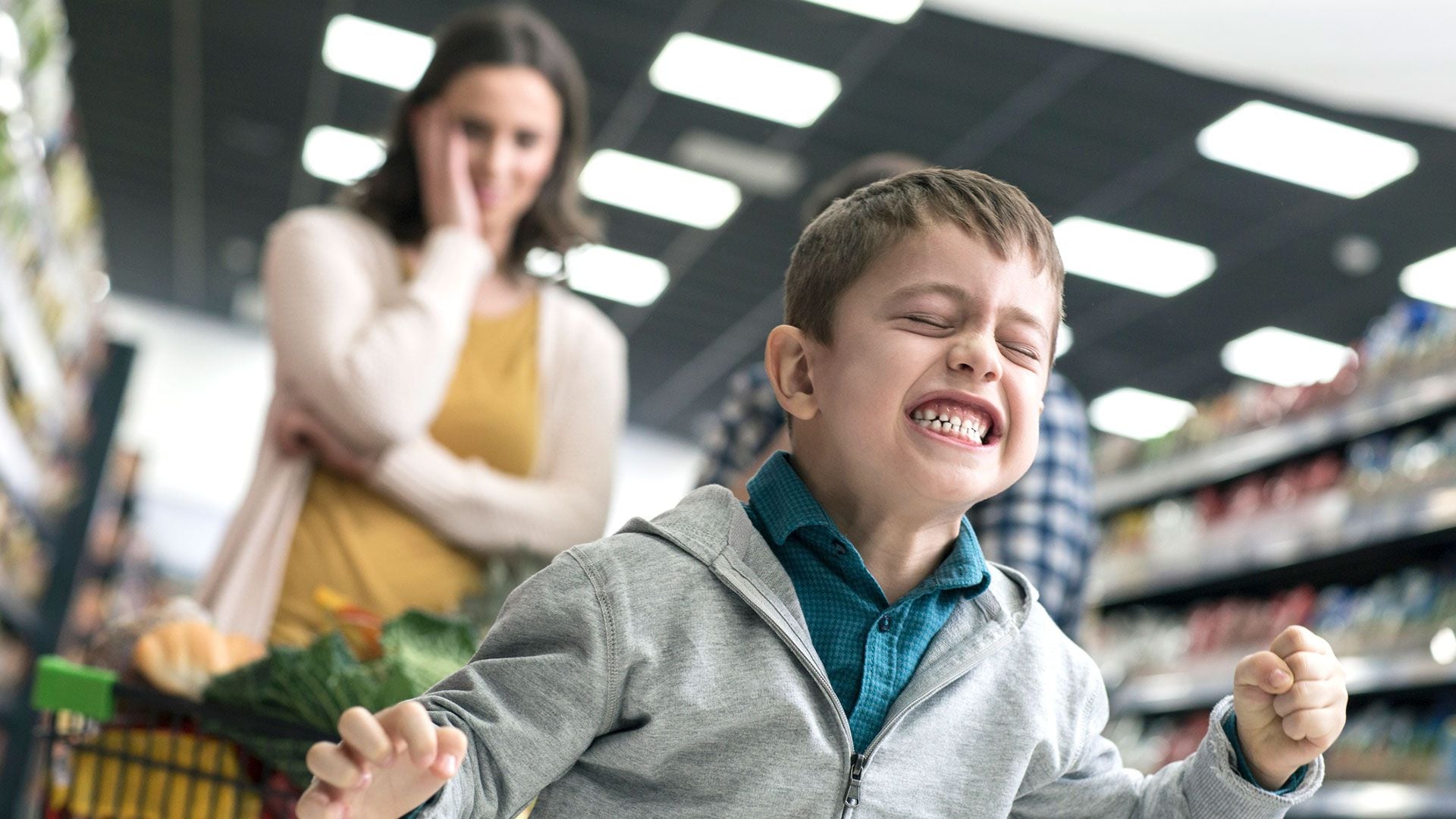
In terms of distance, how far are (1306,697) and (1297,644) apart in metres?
0.04

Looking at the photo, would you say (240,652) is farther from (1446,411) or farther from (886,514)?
(1446,411)

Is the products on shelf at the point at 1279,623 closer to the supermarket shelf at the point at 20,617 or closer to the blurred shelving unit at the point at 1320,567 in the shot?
the blurred shelving unit at the point at 1320,567

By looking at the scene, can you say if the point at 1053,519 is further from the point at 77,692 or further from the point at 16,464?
the point at 16,464

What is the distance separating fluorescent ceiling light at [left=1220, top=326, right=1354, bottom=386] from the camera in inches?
398

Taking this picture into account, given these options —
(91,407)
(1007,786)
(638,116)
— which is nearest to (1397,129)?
(638,116)

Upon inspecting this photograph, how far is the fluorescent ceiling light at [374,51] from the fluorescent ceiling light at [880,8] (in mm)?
2244

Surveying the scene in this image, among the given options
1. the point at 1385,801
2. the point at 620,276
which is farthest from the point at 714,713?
the point at 620,276

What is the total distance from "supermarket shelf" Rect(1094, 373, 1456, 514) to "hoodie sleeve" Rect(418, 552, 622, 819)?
467cm

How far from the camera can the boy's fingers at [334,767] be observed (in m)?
0.84

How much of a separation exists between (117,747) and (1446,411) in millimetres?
4958

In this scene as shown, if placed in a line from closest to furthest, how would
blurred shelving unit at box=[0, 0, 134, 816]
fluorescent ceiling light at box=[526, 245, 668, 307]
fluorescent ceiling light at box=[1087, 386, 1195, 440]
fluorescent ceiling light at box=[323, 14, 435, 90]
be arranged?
blurred shelving unit at box=[0, 0, 134, 816]
fluorescent ceiling light at box=[323, 14, 435, 90]
fluorescent ceiling light at box=[526, 245, 668, 307]
fluorescent ceiling light at box=[1087, 386, 1195, 440]

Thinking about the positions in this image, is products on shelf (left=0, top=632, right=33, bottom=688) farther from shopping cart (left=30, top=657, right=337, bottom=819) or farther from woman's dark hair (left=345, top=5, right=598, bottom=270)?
shopping cart (left=30, top=657, right=337, bottom=819)

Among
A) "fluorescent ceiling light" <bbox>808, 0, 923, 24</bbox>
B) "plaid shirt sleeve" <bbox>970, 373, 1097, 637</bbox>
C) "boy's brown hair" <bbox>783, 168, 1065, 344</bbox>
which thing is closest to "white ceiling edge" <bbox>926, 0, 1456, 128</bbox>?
"plaid shirt sleeve" <bbox>970, 373, 1097, 637</bbox>

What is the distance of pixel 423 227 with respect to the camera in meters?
2.25
